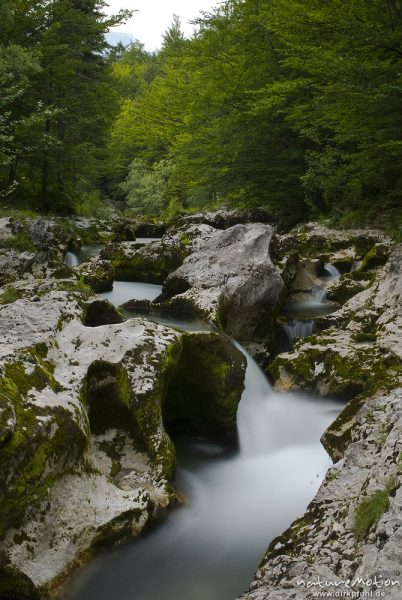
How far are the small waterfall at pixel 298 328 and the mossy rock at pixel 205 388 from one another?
305cm

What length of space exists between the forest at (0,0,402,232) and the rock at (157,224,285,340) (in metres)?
3.30

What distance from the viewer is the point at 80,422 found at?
382 cm

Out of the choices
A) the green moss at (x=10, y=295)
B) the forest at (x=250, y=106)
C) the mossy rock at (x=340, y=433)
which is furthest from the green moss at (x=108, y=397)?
the forest at (x=250, y=106)

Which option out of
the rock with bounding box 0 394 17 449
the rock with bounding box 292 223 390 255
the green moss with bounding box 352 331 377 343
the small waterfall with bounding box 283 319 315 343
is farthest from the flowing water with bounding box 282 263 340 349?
the rock with bounding box 0 394 17 449

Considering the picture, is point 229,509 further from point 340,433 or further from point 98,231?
point 98,231

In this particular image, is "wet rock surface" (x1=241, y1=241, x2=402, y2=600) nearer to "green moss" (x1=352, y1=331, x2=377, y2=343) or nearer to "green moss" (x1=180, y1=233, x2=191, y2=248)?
"green moss" (x1=352, y1=331, x2=377, y2=343)

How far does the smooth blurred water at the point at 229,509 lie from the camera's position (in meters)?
3.59

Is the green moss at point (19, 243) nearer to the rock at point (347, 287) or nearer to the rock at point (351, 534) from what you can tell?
the rock at point (347, 287)

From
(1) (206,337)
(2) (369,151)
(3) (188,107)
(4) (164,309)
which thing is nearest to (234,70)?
(3) (188,107)

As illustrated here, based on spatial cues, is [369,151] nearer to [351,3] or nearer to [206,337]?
[351,3]

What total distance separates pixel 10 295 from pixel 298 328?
5.30 meters

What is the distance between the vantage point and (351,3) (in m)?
10.1

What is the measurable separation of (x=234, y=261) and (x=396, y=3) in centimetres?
692

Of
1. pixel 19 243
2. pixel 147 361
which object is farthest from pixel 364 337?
pixel 19 243
